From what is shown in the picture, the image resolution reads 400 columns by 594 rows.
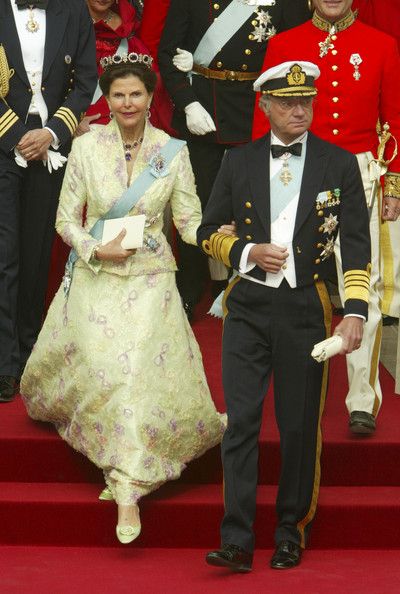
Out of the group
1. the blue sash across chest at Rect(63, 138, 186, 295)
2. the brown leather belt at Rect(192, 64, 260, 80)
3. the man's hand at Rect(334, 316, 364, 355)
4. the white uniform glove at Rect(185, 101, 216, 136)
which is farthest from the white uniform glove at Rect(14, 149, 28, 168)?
the man's hand at Rect(334, 316, 364, 355)

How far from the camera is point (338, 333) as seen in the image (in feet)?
14.8

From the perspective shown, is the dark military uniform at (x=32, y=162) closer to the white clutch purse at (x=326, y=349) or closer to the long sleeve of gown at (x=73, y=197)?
the long sleeve of gown at (x=73, y=197)

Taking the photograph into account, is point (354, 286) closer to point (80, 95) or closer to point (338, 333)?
point (338, 333)

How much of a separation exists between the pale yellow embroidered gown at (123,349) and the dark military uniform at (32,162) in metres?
0.52

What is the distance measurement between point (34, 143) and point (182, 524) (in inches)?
60.9

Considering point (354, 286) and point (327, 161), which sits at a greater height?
point (327, 161)

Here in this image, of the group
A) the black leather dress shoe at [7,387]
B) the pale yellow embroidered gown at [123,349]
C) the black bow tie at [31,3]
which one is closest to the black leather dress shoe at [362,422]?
the pale yellow embroidered gown at [123,349]

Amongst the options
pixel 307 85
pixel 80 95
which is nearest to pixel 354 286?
pixel 307 85

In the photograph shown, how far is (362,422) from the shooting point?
5.45m

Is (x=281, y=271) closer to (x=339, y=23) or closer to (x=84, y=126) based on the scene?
(x=339, y=23)

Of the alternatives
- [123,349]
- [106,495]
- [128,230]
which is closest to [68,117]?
[128,230]

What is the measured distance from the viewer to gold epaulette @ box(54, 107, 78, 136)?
588cm

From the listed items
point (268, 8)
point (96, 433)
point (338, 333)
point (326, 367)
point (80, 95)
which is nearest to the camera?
point (338, 333)

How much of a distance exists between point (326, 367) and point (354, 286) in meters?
0.30
